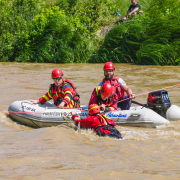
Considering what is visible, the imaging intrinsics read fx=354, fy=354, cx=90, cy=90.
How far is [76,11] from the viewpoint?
19.6 m

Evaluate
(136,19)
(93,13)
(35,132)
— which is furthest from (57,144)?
Answer: (93,13)

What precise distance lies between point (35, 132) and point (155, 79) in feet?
22.5

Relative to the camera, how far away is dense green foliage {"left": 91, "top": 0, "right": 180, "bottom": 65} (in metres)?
14.8

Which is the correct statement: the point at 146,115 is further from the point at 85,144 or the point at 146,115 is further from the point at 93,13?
the point at 93,13

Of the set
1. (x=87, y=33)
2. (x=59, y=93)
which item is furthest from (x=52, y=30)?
(x=59, y=93)

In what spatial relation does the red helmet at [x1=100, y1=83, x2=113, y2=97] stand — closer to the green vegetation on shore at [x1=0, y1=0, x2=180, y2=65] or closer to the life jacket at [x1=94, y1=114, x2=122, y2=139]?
the life jacket at [x1=94, y1=114, x2=122, y2=139]

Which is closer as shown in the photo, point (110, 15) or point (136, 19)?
point (136, 19)

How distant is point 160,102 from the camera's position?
23.5ft

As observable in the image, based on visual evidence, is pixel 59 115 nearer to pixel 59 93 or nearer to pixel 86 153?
pixel 59 93

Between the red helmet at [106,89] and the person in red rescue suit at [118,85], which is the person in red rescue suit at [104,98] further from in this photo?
the person in red rescue suit at [118,85]

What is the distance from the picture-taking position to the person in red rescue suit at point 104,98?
21.7 ft

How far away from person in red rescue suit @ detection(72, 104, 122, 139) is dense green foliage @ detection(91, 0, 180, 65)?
907 cm

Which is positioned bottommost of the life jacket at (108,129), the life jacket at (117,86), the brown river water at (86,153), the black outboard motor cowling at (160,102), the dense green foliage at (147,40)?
the brown river water at (86,153)

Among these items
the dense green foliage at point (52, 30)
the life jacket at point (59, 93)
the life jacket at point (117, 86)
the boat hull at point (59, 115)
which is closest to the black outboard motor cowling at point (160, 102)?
the boat hull at point (59, 115)
